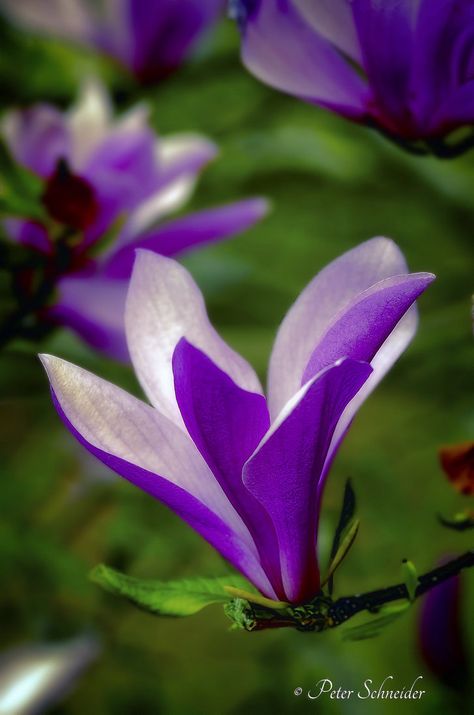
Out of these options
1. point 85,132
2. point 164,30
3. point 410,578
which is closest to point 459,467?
point 410,578

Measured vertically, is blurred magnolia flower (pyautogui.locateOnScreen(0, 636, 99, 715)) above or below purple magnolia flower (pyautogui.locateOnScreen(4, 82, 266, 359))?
below

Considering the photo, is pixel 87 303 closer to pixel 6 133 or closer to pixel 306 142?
pixel 6 133

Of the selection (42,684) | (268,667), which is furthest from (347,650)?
(42,684)

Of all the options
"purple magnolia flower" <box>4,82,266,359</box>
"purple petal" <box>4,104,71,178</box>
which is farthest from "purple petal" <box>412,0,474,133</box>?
"purple petal" <box>4,104,71,178</box>

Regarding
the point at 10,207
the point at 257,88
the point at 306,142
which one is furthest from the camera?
the point at 257,88

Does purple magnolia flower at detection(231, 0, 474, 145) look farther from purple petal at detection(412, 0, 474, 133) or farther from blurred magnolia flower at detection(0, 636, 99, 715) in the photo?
blurred magnolia flower at detection(0, 636, 99, 715)
